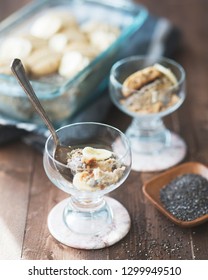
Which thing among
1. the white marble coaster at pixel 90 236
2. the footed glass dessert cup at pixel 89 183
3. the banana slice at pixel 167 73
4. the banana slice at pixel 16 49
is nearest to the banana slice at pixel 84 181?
the footed glass dessert cup at pixel 89 183

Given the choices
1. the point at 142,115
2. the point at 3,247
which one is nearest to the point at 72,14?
the point at 142,115

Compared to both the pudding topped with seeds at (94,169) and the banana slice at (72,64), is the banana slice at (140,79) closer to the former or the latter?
the banana slice at (72,64)

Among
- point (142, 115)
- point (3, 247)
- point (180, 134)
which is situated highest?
point (3, 247)

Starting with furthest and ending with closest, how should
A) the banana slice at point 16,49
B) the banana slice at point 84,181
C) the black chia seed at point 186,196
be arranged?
the banana slice at point 16,49 < the black chia seed at point 186,196 < the banana slice at point 84,181

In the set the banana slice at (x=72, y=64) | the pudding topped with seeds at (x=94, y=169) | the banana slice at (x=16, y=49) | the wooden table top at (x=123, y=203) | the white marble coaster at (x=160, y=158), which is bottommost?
the white marble coaster at (x=160, y=158)

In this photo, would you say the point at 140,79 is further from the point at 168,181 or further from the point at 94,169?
the point at 94,169

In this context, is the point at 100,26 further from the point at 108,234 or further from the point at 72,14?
the point at 108,234

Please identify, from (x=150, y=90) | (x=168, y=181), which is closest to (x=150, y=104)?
(x=150, y=90)
